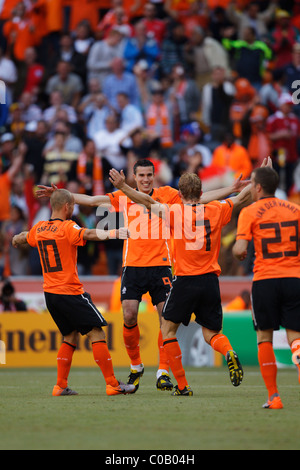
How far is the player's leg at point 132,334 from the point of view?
30.9ft

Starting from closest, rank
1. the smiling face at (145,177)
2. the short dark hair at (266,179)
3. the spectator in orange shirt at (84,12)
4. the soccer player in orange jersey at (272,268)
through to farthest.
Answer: the soccer player in orange jersey at (272,268), the short dark hair at (266,179), the smiling face at (145,177), the spectator in orange shirt at (84,12)

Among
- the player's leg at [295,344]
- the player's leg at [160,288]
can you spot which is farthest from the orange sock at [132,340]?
the player's leg at [295,344]

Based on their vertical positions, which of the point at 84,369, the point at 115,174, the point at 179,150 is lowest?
the point at 84,369

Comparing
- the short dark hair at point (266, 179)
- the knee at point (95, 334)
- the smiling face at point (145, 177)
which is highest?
the short dark hair at point (266, 179)

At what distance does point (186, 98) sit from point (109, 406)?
40.7 feet

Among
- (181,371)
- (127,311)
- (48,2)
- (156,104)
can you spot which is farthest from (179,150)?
(181,371)

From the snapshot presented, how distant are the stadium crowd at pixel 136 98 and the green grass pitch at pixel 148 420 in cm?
754

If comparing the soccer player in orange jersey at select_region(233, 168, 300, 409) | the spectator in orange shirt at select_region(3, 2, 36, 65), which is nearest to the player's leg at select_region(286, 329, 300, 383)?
the soccer player in orange jersey at select_region(233, 168, 300, 409)

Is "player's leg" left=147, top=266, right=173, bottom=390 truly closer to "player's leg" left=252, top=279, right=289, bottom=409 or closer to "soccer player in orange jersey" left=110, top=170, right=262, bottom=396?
"soccer player in orange jersey" left=110, top=170, right=262, bottom=396

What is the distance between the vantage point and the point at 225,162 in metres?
16.9

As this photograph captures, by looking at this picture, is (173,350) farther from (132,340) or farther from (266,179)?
(266,179)

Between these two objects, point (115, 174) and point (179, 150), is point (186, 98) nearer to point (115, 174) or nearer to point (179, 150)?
point (179, 150)

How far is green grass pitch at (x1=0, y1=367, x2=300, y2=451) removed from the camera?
5.41 m

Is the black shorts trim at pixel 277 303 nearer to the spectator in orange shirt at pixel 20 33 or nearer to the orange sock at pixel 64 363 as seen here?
the orange sock at pixel 64 363
